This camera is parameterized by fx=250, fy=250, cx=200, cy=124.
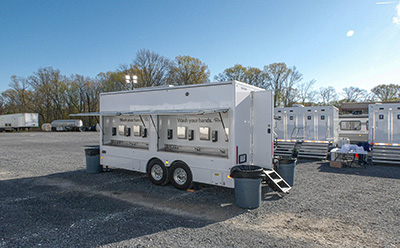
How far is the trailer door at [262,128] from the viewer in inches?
265

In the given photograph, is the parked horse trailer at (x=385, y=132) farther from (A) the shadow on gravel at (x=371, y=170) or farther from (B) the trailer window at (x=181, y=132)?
(B) the trailer window at (x=181, y=132)

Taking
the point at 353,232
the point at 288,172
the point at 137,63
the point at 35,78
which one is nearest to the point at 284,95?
the point at 137,63

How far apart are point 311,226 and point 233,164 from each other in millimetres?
2135

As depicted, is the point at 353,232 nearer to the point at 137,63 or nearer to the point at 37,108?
the point at 137,63

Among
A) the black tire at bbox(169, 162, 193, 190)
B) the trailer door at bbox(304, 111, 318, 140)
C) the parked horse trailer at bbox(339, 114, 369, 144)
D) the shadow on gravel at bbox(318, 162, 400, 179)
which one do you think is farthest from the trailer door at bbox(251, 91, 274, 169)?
the parked horse trailer at bbox(339, 114, 369, 144)

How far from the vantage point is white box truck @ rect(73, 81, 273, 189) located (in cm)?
634

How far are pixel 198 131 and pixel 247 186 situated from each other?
7.98 feet

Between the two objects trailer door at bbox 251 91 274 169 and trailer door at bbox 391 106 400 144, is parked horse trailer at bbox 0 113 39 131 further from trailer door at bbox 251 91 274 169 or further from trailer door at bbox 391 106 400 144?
trailer door at bbox 391 106 400 144

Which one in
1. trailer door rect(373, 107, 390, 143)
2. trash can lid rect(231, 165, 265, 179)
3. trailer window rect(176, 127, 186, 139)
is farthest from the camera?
trailer door rect(373, 107, 390, 143)

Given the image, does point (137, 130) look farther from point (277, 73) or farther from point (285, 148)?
point (277, 73)

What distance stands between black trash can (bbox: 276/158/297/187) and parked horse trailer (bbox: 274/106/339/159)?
20.8ft

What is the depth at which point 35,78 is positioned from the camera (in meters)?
55.8

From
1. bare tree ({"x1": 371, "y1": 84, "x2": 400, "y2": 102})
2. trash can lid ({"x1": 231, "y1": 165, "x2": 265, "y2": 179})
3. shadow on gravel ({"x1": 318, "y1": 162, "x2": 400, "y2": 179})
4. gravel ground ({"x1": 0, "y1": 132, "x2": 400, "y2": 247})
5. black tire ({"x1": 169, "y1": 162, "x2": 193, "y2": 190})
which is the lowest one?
gravel ground ({"x1": 0, "y1": 132, "x2": 400, "y2": 247})

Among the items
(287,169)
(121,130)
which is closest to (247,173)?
(287,169)
